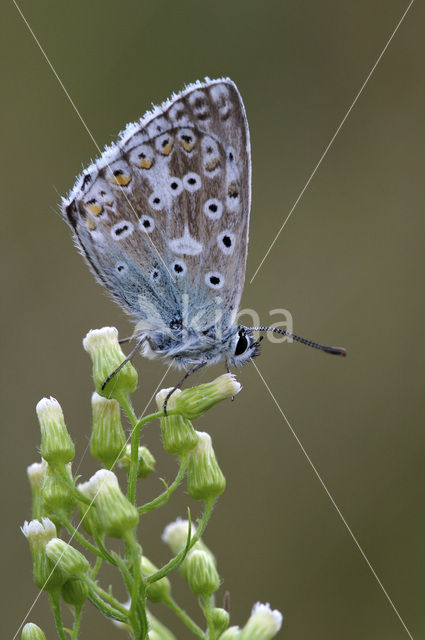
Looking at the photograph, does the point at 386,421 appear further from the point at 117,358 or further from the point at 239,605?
the point at 117,358

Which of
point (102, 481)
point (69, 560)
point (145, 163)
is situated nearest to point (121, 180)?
point (145, 163)

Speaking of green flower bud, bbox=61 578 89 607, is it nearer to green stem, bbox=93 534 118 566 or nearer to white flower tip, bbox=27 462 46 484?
green stem, bbox=93 534 118 566

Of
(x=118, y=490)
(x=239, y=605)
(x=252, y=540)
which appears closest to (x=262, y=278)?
(x=252, y=540)

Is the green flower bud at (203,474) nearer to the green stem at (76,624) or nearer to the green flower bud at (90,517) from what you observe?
the green flower bud at (90,517)

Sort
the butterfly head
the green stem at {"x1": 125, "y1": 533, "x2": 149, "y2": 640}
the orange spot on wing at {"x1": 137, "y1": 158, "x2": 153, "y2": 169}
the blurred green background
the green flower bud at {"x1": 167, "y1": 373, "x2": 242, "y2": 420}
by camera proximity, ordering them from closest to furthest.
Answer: the green stem at {"x1": 125, "y1": 533, "x2": 149, "y2": 640} < the green flower bud at {"x1": 167, "y1": 373, "x2": 242, "y2": 420} < the butterfly head < the orange spot on wing at {"x1": 137, "y1": 158, "x2": 153, "y2": 169} < the blurred green background

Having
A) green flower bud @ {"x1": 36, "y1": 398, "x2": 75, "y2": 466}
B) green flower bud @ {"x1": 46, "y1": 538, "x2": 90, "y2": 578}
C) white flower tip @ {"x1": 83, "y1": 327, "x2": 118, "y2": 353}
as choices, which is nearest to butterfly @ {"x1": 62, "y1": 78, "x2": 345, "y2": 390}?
white flower tip @ {"x1": 83, "y1": 327, "x2": 118, "y2": 353}

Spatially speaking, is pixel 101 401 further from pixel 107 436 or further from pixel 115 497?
pixel 115 497
